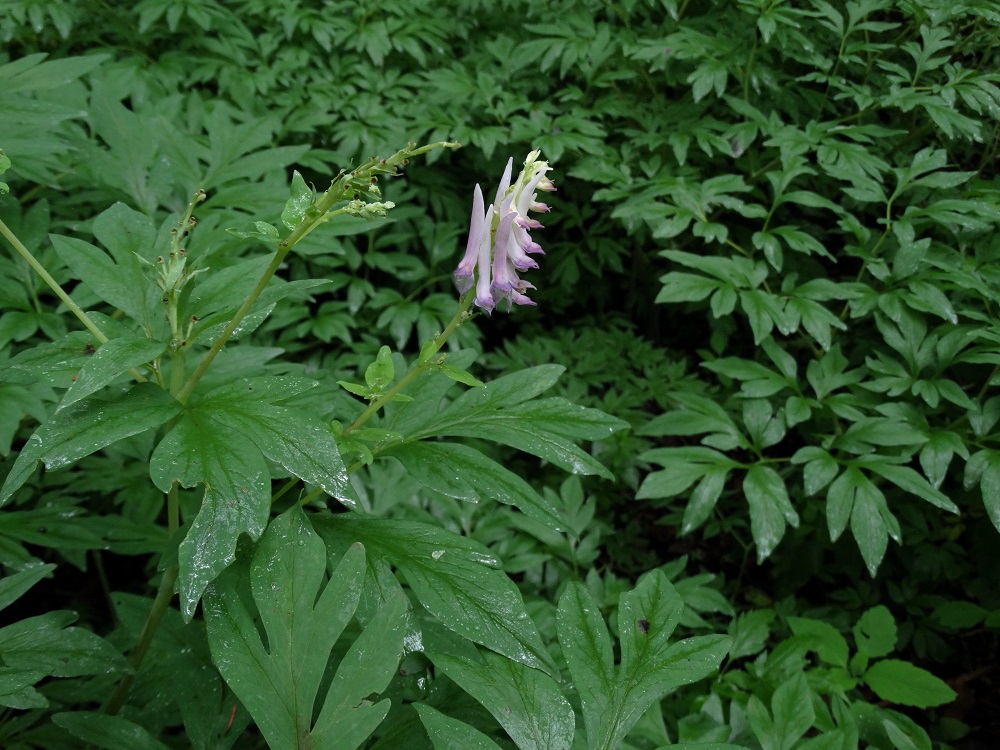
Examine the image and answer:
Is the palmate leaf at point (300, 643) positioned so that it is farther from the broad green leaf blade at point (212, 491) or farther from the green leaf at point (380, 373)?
the green leaf at point (380, 373)

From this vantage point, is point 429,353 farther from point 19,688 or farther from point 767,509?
point 767,509

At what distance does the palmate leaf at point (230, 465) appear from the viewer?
90 cm

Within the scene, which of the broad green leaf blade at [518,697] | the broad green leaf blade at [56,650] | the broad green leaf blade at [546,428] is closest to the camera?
the broad green leaf blade at [518,697]

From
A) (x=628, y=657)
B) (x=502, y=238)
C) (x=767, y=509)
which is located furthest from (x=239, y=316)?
(x=767, y=509)

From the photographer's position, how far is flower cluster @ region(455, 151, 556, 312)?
1.10 meters

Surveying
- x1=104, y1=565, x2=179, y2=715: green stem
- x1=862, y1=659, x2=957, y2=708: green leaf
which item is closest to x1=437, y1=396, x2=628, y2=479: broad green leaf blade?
x1=104, y1=565, x2=179, y2=715: green stem

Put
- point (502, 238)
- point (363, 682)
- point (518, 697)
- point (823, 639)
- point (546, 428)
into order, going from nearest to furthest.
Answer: point (363, 682)
point (518, 697)
point (502, 238)
point (546, 428)
point (823, 639)

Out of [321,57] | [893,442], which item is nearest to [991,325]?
[893,442]

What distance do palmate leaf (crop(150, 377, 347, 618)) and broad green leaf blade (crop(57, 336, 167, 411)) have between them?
4.2 inches

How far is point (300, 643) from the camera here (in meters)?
0.96

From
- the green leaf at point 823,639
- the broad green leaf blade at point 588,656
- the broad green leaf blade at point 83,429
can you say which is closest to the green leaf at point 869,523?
the green leaf at point 823,639

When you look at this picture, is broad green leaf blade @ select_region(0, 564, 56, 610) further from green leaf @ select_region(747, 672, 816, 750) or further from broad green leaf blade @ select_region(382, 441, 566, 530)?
green leaf @ select_region(747, 672, 816, 750)

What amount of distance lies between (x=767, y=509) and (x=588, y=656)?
3.39 ft

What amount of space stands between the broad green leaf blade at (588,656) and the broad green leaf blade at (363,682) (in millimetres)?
279
